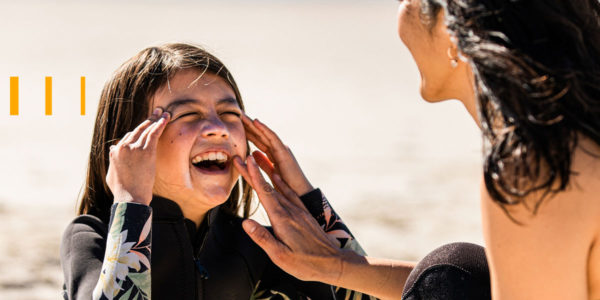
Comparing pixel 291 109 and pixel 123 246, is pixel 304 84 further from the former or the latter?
pixel 123 246

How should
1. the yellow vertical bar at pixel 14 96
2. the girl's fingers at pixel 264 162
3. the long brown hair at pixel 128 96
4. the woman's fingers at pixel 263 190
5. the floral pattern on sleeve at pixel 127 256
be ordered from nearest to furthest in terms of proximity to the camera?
1. the floral pattern on sleeve at pixel 127 256
2. the woman's fingers at pixel 263 190
3. the long brown hair at pixel 128 96
4. the girl's fingers at pixel 264 162
5. the yellow vertical bar at pixel 14 96

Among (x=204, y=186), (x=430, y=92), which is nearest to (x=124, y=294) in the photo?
(x=204, y=186)

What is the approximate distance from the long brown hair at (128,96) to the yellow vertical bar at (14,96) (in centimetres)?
697

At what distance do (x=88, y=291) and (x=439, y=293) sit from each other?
3.94ft

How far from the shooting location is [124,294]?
2.69 metres

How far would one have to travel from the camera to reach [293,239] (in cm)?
301

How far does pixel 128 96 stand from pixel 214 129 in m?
0.43

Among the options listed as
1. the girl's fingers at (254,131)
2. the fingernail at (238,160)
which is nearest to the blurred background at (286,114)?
the girl's fingers at (254,131)

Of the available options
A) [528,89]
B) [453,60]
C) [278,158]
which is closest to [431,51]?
[453,60]

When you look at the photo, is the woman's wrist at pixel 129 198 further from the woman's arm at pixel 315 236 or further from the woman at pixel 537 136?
the woman at pixel 537 136

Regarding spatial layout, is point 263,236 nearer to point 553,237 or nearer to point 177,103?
point 177,103

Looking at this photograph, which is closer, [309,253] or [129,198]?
[129,198]

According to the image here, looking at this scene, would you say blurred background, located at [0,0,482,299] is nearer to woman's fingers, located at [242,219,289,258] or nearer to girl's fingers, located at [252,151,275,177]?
girl's fingers, located at [252,151,275,177]

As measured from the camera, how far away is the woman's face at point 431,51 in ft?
8.54
